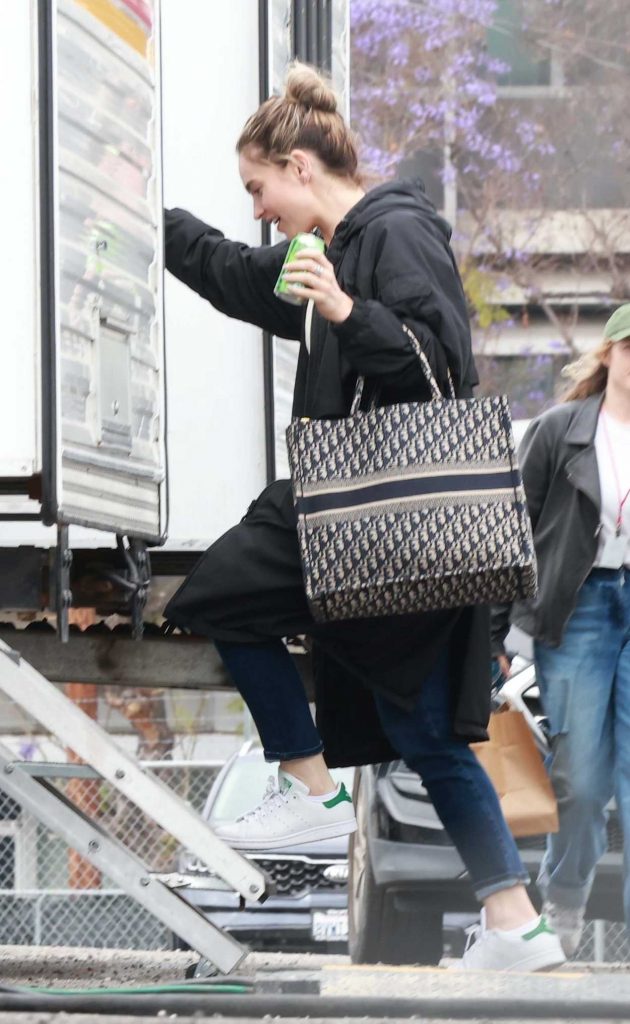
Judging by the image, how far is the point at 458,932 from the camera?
8234mm

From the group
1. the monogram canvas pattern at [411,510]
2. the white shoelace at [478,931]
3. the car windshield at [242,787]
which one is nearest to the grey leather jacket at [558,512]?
the white shoelace at [478,931]

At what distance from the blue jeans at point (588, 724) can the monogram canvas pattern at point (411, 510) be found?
4.64ft

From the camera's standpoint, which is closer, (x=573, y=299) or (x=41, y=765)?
(x=41, y=765)

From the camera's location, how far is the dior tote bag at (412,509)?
3.71 meters

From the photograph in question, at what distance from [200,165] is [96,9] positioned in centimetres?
104

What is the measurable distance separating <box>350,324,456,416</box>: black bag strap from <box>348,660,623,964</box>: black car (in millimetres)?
2618

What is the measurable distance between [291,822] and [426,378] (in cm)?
101

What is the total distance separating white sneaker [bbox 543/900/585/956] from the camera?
535 centimetres

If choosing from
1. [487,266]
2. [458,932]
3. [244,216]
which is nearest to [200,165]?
[244,216]

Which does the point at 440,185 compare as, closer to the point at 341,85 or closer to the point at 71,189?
the point at 341,85

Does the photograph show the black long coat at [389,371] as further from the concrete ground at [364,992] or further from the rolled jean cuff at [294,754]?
the concrete ground at [364,992]

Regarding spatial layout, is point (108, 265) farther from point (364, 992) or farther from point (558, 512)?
point (364, 992)

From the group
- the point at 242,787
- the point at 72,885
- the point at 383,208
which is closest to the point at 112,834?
the point at 383,208

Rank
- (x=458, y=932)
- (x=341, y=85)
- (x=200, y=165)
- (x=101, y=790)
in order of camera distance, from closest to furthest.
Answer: (x=200, y=165) < (x=341, y=85) < (x=458, y=932) < (x=101, y=790)
